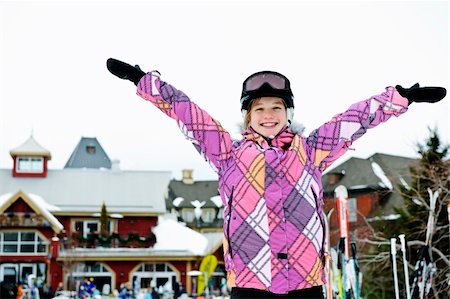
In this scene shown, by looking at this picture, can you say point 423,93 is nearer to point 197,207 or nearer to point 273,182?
point 273,182

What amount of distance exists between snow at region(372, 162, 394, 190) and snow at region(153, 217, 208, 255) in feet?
26.7

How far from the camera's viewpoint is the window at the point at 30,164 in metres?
29.3

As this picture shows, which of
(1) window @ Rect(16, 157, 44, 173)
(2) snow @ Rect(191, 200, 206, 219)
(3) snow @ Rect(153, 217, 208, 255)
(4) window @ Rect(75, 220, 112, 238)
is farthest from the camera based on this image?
(2) snow @ Rect(191, 200, 206, 219)

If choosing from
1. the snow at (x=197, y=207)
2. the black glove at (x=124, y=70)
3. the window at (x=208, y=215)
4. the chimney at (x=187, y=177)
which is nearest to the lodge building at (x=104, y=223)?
the window at (x=208, y=215)

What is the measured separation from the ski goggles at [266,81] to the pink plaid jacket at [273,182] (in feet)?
0.58

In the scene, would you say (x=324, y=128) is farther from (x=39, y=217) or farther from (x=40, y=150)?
(x=40, y=150)

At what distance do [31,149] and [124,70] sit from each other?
28431mm

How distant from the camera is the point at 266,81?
2.38 m

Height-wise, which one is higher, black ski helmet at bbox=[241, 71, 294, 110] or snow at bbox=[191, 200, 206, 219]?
snow at bbox=[191, 200, 206, 219]

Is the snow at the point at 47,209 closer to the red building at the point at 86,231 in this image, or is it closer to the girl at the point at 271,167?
the red building at the point at 86,231

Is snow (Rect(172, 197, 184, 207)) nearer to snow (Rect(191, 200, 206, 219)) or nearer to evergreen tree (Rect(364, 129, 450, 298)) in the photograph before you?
snow (Rect(191, 200, 206, 219))

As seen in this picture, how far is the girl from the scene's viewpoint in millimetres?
2189

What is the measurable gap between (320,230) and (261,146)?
15.2 inches

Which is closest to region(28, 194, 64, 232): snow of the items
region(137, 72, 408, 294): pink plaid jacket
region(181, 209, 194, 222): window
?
region(181, 209, 194, 222): window
